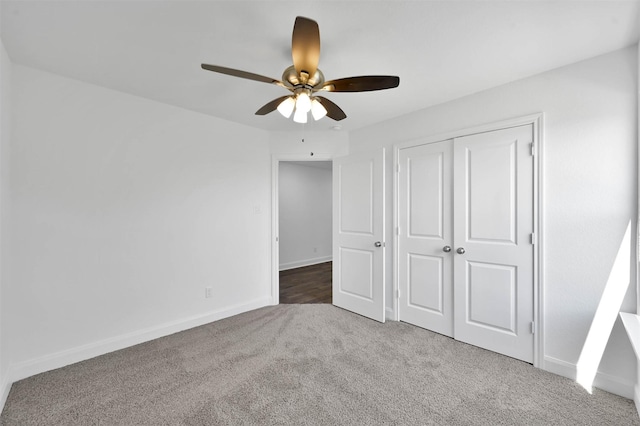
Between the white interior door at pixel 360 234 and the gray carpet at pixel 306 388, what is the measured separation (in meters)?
0.68

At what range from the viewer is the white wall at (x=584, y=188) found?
188 centimetres

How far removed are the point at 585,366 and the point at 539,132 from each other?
5.84ft

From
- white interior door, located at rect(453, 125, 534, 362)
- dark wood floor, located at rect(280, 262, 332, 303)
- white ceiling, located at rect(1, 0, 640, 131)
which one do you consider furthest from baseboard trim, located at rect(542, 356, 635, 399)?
dark wood floor, located at rect(280, 262, 332, 303)

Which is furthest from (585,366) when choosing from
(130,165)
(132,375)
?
(130,165)

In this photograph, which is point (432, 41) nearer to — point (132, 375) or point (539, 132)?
point (539, 132)

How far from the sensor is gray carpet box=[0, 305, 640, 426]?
1.68m

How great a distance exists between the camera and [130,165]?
2.59 meters

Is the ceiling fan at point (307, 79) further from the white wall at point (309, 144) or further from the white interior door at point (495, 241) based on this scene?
the white wall at point (309, 144)

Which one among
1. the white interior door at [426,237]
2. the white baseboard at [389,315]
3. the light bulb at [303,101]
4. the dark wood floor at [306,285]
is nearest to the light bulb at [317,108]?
the light bulb at [303,101]

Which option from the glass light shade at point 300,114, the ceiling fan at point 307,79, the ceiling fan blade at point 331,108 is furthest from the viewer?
the ceiling fan blade at point 331,108

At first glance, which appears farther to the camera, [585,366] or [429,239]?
[429,239]

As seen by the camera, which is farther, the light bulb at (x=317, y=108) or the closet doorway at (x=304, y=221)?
the closet doorway at (x=304, y=221)

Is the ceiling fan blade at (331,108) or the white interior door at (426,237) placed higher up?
the ceiling fan blade at (331,108)

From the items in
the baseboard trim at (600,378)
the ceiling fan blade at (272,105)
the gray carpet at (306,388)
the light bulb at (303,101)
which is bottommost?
the gray carpet at (306,388)
